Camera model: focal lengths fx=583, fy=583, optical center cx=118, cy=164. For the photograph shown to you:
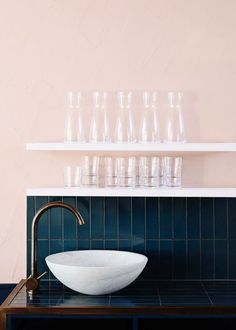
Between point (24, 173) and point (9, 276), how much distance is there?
51 cm

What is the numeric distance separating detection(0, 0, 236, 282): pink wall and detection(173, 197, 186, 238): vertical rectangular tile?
107mm

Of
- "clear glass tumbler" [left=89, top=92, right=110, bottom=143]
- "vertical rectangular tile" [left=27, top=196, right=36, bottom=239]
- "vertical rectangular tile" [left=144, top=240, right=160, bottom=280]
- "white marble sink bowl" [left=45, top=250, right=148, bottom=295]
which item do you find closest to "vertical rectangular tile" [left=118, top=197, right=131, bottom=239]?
"vertical rectangular tile" [left=144, top=240, right=160, bottom=280]

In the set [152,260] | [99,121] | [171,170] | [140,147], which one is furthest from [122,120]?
[152,260]

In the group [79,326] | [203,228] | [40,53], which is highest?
[40,53]

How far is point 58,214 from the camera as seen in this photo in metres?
2.85

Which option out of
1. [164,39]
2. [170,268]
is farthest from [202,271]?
[164,39]

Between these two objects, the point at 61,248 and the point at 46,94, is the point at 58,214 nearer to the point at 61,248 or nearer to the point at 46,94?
the point at 61,248

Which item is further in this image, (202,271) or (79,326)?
(202,271)

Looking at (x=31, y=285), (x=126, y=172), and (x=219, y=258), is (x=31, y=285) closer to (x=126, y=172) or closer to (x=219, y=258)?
(x=126, y=172)

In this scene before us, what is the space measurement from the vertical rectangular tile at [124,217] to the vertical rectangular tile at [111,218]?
0.02 metres

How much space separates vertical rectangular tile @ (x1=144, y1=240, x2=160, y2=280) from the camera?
2.83m

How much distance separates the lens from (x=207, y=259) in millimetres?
2842

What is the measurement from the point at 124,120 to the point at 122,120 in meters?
0.01

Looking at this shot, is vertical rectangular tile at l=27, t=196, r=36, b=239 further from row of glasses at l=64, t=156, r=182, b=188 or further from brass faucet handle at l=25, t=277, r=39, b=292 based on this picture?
brass faucet handle at l=25, t=277, r=39, b=292
